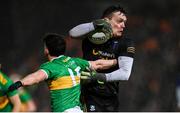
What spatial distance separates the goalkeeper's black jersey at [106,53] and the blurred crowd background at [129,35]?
6217mm

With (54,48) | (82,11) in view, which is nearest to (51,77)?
(54,48)

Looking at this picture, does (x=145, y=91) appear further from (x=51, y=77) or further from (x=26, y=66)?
(x=51, y=77)

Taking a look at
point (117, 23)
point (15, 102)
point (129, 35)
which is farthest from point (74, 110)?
point (129, 35)

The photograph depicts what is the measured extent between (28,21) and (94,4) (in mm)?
1351

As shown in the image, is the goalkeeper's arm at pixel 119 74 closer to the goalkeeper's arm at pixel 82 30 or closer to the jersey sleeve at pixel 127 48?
the jersey sleeve at pixel 127 48

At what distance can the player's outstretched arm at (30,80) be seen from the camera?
681 cm

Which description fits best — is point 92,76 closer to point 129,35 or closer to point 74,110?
point 74,110

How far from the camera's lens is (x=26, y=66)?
14.6 m

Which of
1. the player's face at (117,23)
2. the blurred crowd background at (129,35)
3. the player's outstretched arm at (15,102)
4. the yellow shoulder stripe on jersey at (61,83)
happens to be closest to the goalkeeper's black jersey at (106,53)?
the player's face at (117,23)

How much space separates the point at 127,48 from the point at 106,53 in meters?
0.24

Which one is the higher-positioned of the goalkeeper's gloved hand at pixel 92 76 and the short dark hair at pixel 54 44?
the short dark hair at pixel 54 44

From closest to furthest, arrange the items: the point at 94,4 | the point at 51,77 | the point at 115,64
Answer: the point at 51,77 → the point at 115,64 → the point at 94,4

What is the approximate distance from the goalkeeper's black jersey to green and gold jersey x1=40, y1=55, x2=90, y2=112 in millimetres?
584

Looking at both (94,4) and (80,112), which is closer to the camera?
(80,112)
